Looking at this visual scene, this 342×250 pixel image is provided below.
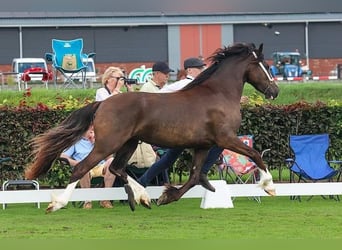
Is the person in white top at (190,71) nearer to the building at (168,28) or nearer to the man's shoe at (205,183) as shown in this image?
the man's shoe at (205,183)

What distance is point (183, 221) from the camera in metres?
9.24

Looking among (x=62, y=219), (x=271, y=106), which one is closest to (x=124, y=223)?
(x=62, y=219)

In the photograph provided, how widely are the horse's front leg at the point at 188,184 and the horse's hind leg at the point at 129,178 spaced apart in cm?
19

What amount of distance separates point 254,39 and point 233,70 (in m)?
30.4

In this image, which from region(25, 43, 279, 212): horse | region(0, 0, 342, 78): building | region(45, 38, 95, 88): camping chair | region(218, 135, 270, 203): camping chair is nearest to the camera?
region(25, 43, 279, 212): horse

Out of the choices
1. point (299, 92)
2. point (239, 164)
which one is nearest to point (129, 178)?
point (239, 164)

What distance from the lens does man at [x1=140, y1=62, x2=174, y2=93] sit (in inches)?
439

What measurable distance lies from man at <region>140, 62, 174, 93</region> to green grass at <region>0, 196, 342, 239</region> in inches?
56.8

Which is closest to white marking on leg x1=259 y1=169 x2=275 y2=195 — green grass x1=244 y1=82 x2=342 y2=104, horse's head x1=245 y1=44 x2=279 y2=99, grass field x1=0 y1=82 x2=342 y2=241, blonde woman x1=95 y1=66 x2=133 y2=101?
grass field x1=0 y1=82 x2=342 y2=241

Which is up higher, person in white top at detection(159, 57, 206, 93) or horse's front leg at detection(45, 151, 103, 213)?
person in white top at detection(159, 57, 206, 93)

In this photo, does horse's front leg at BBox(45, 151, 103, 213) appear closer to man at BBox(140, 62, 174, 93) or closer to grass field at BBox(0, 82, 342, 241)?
grass field at BBox(0, 82, 342, 241)

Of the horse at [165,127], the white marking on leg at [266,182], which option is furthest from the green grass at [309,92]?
the white marking on leg at [266,182]

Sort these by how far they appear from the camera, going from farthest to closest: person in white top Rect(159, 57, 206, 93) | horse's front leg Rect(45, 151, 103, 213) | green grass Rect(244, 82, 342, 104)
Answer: green grass Rect(244, 82, 342, 104) < person in white top Rect(159, 57, 206, 93) < horse's front leg Rect(45, 151, 103, 213)

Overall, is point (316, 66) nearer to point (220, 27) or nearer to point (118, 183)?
point (220, 27)
